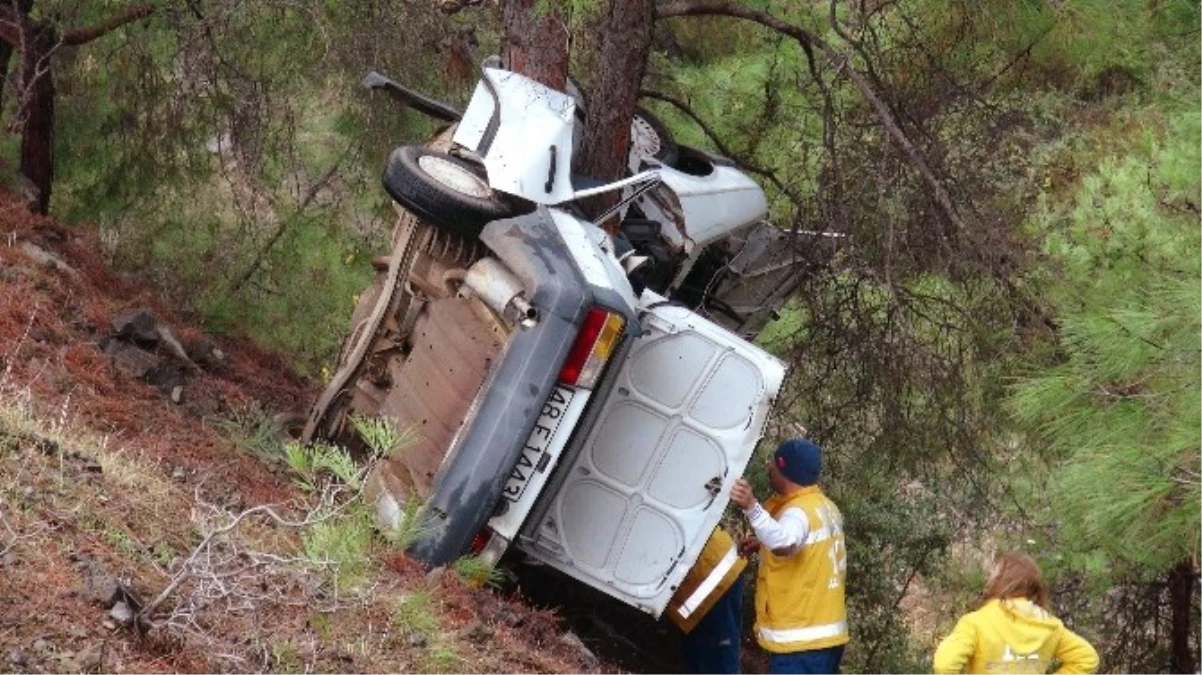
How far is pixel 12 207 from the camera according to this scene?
970 cm

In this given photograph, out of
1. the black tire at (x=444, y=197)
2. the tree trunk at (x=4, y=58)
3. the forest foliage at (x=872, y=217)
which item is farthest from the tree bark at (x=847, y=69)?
the tree trunk at (x=4, y=58)

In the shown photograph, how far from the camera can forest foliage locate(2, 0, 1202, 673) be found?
724cm

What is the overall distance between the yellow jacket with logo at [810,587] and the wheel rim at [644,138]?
241cm

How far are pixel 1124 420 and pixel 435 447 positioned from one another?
2.59 meters

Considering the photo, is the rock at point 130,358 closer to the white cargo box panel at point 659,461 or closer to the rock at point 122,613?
the white cargo box panel at point 659,461

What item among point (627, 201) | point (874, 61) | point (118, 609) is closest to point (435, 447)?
point (627, 201)

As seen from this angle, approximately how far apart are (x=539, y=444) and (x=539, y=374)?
317 mm

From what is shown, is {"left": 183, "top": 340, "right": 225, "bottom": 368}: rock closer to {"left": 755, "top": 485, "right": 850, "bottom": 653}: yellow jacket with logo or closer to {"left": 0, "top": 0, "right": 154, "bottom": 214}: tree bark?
Answer: {"left": 0, "top": 0, "right": 154, "bottom": 214}: tree bark

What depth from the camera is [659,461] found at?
6941 mm

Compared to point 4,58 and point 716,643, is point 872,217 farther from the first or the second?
point 4,58

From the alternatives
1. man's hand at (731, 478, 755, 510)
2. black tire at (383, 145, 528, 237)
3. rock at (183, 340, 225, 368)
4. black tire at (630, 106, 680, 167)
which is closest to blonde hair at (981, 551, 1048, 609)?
man's hand at (731, 478, 755, 510)

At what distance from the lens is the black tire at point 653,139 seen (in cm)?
875

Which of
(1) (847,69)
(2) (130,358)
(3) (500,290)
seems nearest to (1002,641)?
(3) (500,290)

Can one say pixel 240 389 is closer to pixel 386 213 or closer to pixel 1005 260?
pixel 386 213
